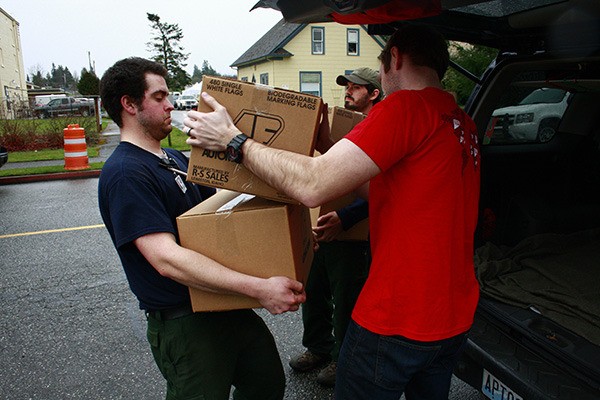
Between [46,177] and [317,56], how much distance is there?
22313 mm

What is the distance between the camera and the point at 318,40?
97.8ft

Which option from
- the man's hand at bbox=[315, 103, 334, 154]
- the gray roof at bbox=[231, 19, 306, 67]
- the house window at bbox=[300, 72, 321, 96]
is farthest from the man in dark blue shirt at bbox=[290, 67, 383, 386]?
the house window at bbox=[300, 72, 321, 96]

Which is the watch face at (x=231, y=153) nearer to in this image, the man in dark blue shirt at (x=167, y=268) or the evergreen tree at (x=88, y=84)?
the man in dark blue shirt at (x=167, y=268)

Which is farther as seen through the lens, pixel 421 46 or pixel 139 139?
pixel 139 139

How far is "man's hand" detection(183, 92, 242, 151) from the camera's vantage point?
1.59 meters

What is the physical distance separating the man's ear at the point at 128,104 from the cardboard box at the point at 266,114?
459 mm

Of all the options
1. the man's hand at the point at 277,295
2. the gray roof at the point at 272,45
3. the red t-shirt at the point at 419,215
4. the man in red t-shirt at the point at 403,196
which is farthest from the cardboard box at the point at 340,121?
the gray roof at the point at 272,45

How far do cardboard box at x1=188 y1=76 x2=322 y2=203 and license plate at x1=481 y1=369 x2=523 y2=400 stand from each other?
1.29 meters

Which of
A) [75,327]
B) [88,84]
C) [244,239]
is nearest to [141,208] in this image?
[244,239]

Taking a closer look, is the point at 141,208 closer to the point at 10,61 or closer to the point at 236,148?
the point at 236,148

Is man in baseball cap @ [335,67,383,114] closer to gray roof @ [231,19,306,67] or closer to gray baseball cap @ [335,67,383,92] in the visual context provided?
gray baseball cap @ [335,67,383,92]

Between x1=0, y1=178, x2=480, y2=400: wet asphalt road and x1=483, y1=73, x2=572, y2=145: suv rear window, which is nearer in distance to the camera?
x1=0, y1=178, x2=480, y2=400: wet asphalt road

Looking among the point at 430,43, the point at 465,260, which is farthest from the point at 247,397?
the point at 430,43

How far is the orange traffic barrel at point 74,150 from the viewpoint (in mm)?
10906
